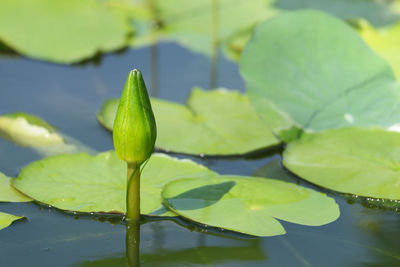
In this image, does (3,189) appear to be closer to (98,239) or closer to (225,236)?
(98,239)

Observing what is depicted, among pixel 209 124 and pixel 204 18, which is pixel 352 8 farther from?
pixel 209 124

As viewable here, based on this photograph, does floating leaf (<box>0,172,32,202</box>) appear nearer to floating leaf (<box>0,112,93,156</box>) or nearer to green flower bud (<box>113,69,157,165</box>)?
floating leaf (<box>0,112,93,156</box>)

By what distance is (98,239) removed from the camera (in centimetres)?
108

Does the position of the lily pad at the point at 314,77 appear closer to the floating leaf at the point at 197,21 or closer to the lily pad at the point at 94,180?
the lily pad at the point at 94,180

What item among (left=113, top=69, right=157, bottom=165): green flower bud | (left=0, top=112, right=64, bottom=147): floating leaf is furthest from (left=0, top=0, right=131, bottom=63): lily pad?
(left=113, top=69, right=157, bottom=165): green flower bud

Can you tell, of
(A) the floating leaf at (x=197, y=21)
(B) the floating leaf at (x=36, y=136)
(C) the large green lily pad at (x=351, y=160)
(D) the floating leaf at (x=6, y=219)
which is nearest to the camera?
(D) the floating leaf at (x=6, y=219)

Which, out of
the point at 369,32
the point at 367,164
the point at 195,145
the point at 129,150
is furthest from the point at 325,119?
the point at 369,32

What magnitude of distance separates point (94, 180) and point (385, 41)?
141cm

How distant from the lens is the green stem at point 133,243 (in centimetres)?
101

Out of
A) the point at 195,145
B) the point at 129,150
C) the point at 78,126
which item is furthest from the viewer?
the point at 78,126

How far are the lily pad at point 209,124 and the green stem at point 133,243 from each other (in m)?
0.39

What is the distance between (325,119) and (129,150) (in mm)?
726

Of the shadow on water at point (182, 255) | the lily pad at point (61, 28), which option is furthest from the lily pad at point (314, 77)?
the lily pad at point (61, 28)

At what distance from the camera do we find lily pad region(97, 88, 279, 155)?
148 cm
